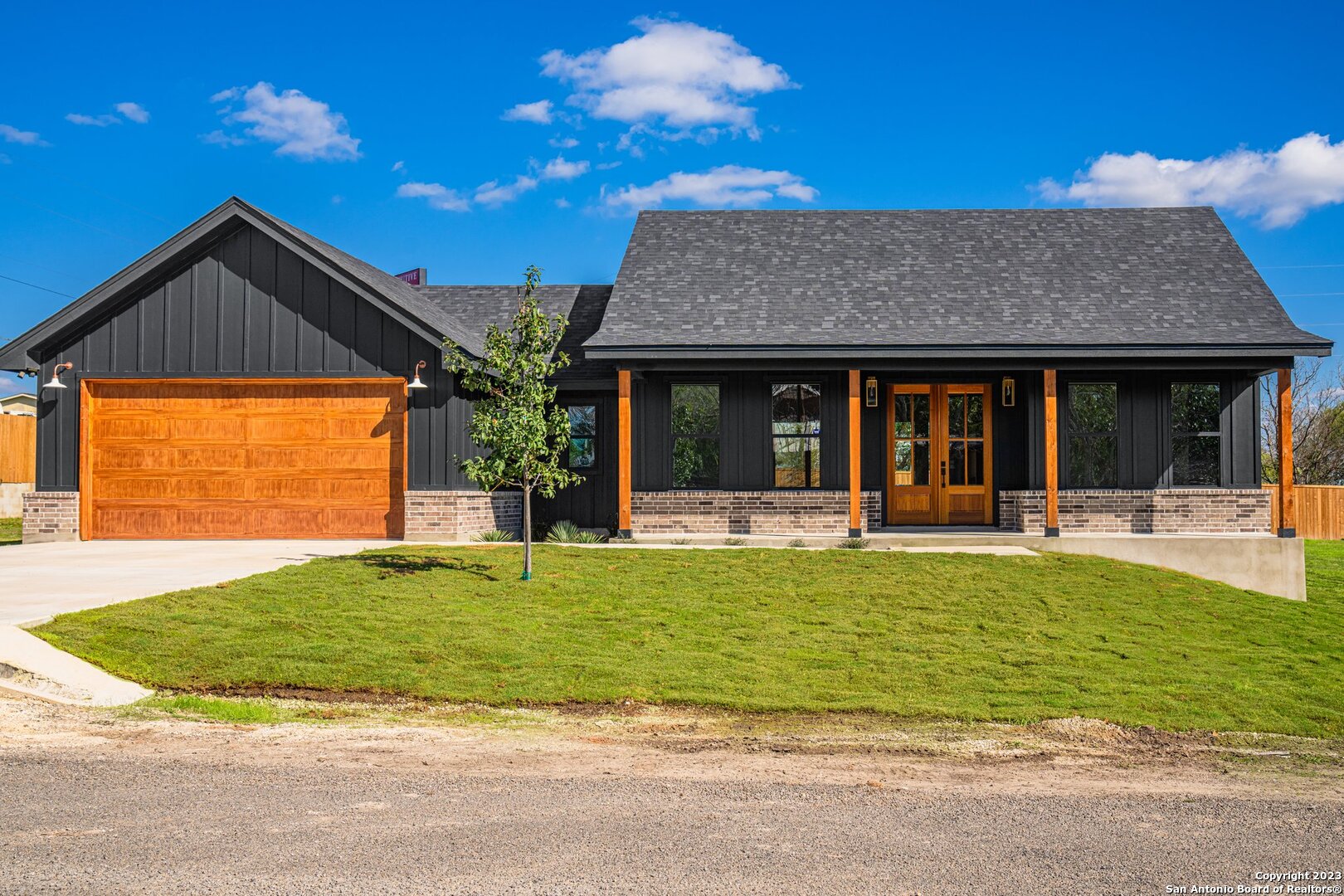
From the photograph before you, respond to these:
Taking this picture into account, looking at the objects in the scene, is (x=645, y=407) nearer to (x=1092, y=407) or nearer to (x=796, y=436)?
(x=796, y=436)

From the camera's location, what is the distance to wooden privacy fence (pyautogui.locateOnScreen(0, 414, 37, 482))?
27.2m

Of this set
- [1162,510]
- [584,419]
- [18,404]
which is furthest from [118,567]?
[18,404]

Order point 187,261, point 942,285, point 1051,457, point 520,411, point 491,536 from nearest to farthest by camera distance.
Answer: point 520,411, point 1051,457, point 491,536, point 187,261, point 942,285

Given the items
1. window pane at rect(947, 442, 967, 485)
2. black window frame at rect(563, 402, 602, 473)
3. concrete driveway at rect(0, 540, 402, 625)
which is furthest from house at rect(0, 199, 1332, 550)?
black window frame at rect(563, 402, 602, 473)

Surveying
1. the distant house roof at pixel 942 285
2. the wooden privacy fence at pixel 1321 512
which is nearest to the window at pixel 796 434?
the distant house roof at pixel 942 285

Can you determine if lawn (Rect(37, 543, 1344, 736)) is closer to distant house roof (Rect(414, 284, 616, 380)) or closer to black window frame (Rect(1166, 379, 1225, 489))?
black window frame (Rect(1166, 379, 1225, 489))

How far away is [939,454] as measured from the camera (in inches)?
715

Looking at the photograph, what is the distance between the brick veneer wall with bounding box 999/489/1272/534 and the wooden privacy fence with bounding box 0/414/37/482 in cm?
2558

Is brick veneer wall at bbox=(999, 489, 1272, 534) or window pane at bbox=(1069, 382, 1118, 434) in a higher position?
window pane at bbox=(1069, 382, 1118, 434)

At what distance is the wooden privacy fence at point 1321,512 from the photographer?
29750 millimetres

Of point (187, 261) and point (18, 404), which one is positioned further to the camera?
point (18, 404)

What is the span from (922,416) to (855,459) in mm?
2303

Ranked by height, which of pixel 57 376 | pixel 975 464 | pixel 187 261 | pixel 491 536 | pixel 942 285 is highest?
pixel 187 261

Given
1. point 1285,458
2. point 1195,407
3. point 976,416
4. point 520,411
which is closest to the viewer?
point 520,411
